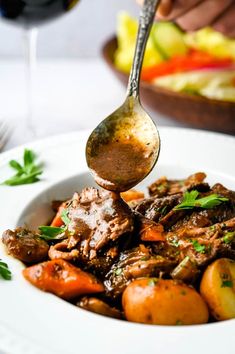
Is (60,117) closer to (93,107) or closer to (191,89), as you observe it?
(93,107)

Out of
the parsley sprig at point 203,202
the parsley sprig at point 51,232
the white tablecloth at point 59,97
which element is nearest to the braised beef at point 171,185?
the parsley sprig at point 203,202

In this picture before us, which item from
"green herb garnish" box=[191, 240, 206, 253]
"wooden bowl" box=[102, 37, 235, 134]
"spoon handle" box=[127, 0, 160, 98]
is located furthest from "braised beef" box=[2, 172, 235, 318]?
"wooden bowl" box=[102, 37, 235, 134]

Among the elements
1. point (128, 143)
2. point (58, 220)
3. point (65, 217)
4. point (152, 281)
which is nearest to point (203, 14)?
point (128, 143)

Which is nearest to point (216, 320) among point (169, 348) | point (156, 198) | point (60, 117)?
point (169, 348)

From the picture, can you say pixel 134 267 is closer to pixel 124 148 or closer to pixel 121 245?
pixel 121 245

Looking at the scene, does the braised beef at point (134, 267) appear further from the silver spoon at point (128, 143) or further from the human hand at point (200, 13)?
the human hand at point (200, 13)

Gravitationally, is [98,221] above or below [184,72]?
above
